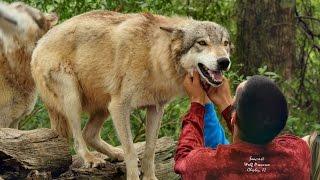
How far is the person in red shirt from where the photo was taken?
2.73 m

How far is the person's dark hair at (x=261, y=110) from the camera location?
271cm

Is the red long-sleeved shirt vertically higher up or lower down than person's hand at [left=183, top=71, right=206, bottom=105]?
lower down

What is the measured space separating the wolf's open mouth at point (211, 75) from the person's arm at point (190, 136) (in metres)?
0.89

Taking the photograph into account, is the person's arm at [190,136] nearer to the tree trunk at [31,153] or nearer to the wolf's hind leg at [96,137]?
the tree trunk at [31,153]

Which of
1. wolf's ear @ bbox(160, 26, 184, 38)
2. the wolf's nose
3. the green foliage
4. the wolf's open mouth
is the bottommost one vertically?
the green foliage

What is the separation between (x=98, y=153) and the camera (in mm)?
6141

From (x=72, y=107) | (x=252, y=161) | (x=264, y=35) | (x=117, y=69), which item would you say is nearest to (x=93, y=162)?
(x=72, y=107)

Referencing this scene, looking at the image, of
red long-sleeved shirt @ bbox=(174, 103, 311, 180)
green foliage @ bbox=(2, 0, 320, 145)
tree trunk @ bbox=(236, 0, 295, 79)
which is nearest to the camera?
red long-sleeved shirt @ bbox=(174, 103, 311, 180)

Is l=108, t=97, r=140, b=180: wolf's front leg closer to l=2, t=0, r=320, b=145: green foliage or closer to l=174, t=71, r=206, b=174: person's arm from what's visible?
l=2, t=0, r=320, b=145: green foliage

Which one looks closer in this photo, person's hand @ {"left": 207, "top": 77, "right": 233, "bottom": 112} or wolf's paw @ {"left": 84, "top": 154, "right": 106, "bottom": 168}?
person's hand @ {"left": 207, "top": 77, "right": 233, "bottom": 112}

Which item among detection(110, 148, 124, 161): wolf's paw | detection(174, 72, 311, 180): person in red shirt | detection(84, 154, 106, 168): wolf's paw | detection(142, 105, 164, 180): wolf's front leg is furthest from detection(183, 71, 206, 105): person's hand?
detection(110, 148, 124, 161): wolf's paw

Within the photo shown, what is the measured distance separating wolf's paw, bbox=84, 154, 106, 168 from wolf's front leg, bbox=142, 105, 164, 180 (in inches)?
14.6

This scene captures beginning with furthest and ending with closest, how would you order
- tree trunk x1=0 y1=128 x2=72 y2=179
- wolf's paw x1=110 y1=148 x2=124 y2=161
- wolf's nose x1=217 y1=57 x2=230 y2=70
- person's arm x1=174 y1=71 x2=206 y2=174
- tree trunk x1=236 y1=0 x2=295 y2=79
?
tree trunk x1=236 y1=0 x2=295 y2=79, wolf's paw x1=110 y1=148 x2=124 y2=161, tree trunk x1=0 y1=128 x2=72 y2=179, wolf's nose x1=217 y1=57 x2=230 y2=70, person's arm x1=174 y1=71 x2=206 y2=174

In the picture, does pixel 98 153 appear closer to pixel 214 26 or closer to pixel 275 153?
pixel 214 26
